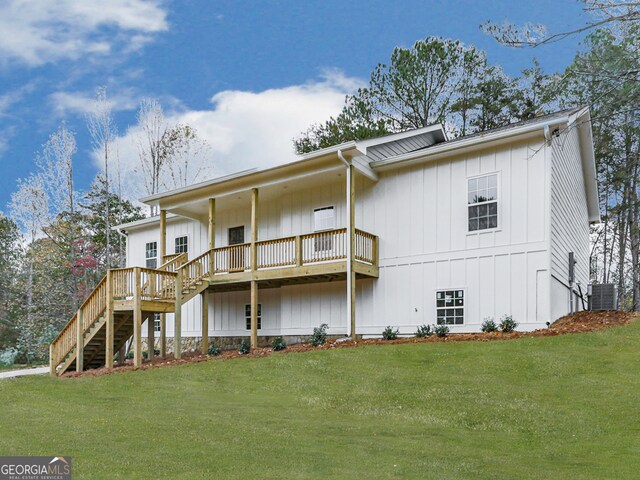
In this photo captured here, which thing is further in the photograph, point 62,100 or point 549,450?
point 62,100

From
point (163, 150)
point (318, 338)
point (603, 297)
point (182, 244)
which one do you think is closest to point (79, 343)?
point (182, 244)

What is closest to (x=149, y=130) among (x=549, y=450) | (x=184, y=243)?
(x=184, y=243)

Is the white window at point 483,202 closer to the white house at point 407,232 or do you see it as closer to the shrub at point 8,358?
the white house at point 407,232

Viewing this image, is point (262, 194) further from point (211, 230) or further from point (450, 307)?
point (450, 307)

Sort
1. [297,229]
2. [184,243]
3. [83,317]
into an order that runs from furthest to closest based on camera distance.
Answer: [184,243] < [297,229] < [83,317]

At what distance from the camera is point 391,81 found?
102 feet

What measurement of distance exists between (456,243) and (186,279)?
839 centimetres

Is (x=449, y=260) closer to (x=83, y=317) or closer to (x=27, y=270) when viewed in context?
(x=83, y=317)

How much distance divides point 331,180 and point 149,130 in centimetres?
1810

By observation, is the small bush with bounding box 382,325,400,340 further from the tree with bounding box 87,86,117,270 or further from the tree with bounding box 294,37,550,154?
the tree with bounding box 87,86,117,270

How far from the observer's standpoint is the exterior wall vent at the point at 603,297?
21500 mm

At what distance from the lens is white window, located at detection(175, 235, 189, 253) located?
80.8 ft

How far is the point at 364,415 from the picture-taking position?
1007 centimetres

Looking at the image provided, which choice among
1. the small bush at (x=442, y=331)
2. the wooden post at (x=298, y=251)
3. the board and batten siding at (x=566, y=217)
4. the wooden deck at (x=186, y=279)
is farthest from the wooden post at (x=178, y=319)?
the board and batten siding at (x=566, y=217)
